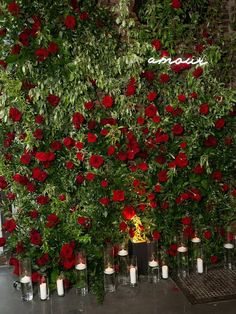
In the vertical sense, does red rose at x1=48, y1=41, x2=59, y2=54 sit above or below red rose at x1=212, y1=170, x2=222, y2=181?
above

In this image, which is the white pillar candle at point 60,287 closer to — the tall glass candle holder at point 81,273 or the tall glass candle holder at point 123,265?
the tall glass candle holder at point 81,273

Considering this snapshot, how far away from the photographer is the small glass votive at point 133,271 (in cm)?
352

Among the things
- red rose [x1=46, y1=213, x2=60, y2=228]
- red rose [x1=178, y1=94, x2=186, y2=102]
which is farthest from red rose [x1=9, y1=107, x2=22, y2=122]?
red rose [x1=178, y1=94, x2=186, y2=102]

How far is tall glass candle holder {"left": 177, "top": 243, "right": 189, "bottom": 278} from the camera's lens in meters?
3.65

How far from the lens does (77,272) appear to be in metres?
3.46

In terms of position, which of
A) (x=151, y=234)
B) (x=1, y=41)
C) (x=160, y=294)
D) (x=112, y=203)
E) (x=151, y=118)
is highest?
(x=1, y=41)

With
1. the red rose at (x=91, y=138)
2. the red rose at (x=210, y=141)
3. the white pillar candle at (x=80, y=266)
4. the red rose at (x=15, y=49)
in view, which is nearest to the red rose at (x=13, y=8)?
the red rose at (x=15, y=49)

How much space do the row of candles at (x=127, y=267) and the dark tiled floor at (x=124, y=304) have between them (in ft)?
0.23

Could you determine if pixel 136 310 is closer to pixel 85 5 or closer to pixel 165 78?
pixel 165 78

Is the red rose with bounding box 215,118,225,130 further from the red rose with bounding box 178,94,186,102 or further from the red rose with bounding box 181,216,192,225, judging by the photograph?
the red rose with bounding box 181,216,192,225

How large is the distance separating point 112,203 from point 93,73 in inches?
40.1

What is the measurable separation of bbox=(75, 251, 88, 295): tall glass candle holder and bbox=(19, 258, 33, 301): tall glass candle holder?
1.17 feet

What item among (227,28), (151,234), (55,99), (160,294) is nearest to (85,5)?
(55,99)

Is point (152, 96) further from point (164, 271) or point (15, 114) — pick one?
point (164, 271)
